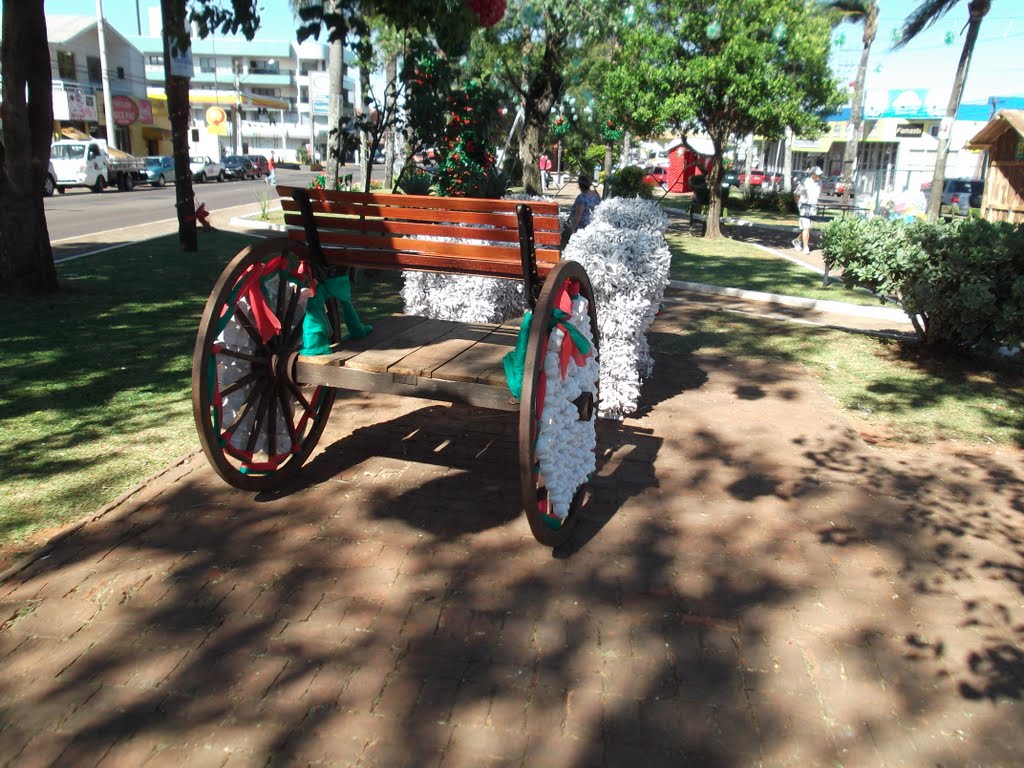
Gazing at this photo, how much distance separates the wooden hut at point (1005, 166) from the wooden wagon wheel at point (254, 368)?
23946mm

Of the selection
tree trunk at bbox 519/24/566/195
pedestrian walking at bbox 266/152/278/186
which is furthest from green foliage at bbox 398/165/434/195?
pedestrian walking at bbox 266/152/278/186

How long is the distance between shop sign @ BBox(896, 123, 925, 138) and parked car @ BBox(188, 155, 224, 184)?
1652 inches

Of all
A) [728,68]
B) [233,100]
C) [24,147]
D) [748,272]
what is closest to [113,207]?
[24,147]

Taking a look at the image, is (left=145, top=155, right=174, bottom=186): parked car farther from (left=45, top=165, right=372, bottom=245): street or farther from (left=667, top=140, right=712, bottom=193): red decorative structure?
(left=667, top=140, right=712, bottom=193): red decorative structure

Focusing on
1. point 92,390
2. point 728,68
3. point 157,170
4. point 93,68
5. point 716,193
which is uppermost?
point 93,68

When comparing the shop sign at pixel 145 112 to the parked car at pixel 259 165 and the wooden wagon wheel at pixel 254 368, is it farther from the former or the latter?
the wooden wagon wheel at pixel 254 368

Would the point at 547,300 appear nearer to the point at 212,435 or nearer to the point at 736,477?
the point at 212,435

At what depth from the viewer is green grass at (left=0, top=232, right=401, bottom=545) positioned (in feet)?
13.9

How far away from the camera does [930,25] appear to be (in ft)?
82.5

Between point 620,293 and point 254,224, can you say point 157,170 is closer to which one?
point 254,224

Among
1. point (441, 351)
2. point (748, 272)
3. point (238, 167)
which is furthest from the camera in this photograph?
point (238, 167)

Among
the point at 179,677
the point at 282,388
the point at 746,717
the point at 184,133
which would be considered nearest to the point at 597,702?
the point at 746,717

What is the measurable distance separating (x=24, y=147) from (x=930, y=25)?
2600cm

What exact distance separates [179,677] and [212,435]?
44.8 inches
